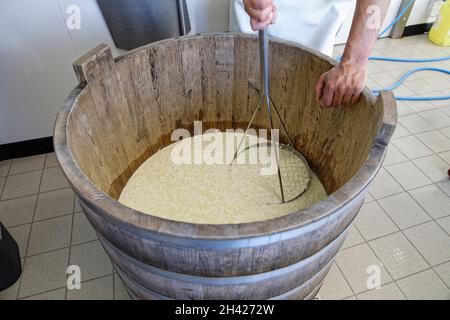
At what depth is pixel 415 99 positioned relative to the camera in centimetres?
248

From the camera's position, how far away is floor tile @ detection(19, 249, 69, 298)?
1.48 m

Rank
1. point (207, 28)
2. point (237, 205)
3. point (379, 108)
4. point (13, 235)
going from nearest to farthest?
point (379, 108) → point (237, 205) → point (13, 235) → point (207, 28)

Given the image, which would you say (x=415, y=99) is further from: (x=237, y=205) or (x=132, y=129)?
(x=132, y=129)

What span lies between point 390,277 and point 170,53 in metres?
1.52

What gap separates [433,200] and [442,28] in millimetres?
2204

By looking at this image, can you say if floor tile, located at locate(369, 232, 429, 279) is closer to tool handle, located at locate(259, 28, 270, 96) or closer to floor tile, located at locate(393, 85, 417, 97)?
tool handle, located at locate(259, 28, 270, 96)

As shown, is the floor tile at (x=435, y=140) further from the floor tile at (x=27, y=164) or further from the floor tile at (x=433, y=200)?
the floor tile at (x=27, y=164)

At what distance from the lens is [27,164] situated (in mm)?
2094

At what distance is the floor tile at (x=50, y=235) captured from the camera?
1.63 metres

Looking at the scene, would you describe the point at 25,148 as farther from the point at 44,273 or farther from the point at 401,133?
the point at 401,133

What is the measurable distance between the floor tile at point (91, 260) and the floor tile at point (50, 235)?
0.30 feet

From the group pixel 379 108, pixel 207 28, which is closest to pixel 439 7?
pixel 207 28

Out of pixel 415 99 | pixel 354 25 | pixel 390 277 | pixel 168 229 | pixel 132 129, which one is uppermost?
pixel 354 25

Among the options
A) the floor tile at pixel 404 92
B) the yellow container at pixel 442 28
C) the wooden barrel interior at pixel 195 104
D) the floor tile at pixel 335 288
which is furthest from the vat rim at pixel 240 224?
the yellow container at pixel 442 28
